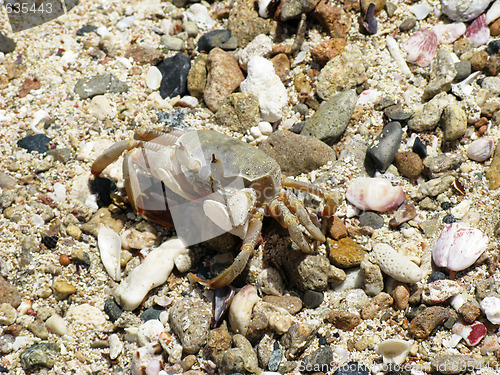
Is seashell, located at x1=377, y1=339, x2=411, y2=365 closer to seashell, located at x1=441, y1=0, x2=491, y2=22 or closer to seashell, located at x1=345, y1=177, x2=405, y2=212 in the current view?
seashell, located at x1=345, y1=177, x2=405, y2=212

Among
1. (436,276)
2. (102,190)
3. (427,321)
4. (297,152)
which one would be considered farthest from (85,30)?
(427,321)

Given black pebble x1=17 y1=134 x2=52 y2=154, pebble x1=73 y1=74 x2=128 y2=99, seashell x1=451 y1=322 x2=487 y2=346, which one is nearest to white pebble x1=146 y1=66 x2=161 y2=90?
pebble x1=73 y1=74 x2=128 y2=99

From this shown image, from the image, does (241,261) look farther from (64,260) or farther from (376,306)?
(64,260)

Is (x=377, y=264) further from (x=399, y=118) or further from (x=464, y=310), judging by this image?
(x=399, y=118)

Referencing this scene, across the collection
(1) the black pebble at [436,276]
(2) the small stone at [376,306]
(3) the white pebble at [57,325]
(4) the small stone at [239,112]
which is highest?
(4) the small stone at [239,112]

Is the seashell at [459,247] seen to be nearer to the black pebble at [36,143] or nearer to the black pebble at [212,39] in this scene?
the black pebble at [212,39]

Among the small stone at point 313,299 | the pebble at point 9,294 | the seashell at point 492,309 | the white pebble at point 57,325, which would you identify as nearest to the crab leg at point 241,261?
the small stone at point 313,299

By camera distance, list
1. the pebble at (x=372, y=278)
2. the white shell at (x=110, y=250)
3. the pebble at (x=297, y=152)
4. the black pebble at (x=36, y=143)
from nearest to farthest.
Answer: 1. the pebble at (x=372, y=278)
2. the white shell at (x=110, y=250)
3. the pebble at (x=297, y=152)
4. the black pebble at (x=36, y=143)
